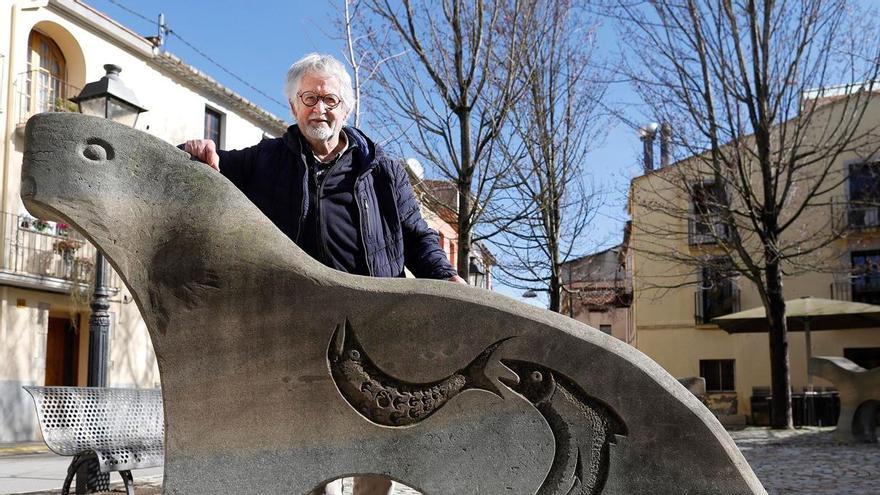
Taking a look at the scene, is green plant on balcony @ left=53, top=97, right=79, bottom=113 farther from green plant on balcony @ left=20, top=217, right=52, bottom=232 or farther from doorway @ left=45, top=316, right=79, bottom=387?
doorway @ left=45, top=316, right=79, bottom=387

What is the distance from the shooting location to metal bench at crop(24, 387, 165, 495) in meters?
5.20

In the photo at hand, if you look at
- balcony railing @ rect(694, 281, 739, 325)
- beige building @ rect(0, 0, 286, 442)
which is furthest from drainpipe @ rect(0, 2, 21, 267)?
balcony railing @ rect(694, 281, 739, 325)

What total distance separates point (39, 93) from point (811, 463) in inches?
593

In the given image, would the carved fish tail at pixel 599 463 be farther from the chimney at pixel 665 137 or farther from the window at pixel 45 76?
the window at pixel 45 76

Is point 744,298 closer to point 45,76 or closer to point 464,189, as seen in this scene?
point 464,189

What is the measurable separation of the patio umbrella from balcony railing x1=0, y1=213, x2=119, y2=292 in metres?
13.0

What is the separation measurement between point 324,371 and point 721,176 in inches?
551

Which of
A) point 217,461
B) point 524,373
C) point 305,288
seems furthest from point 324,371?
point 524,373

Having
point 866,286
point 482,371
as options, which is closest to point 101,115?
point 482,371

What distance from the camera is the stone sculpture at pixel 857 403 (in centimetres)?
1260

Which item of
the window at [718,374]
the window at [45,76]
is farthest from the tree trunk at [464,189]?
the window at [718,374]

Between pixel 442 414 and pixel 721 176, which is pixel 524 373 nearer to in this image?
pixel 442 414

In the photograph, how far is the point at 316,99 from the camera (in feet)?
9.16

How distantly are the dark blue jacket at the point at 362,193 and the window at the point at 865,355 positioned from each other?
26335 millimetres
